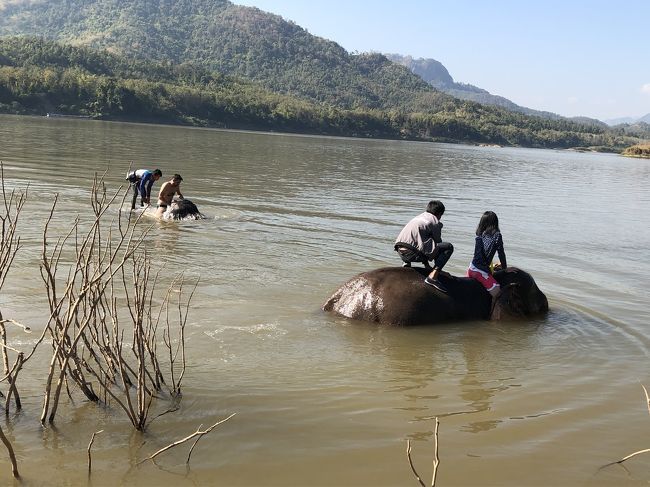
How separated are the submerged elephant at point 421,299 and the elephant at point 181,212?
852 centimetres

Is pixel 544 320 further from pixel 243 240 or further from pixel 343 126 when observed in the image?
pixel 343 126

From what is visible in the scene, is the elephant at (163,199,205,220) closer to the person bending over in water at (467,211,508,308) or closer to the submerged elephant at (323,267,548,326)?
the submerged elephant at (323,267,548,326)

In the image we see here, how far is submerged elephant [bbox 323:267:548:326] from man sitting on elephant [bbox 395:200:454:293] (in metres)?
0.20

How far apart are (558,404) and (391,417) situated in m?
1.86

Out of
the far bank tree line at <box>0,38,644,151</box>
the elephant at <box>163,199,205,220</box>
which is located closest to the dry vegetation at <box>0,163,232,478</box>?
the elephant at <box>163,199,205,220</box>

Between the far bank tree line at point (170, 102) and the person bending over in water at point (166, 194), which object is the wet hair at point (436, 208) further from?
the far bank tree line at point (170, 102)

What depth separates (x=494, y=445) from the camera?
5.62 metres

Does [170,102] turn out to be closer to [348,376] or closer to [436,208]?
[436,208]

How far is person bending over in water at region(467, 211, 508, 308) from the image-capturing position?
9633mm

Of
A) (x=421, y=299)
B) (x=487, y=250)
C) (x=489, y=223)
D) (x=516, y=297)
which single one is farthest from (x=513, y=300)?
(x=421, y=299)

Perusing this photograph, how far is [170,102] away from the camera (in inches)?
4899

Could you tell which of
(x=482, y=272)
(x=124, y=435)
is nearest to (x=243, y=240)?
(x=482, y=272)

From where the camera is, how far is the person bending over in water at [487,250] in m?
9.63

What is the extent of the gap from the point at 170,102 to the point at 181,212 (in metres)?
113
